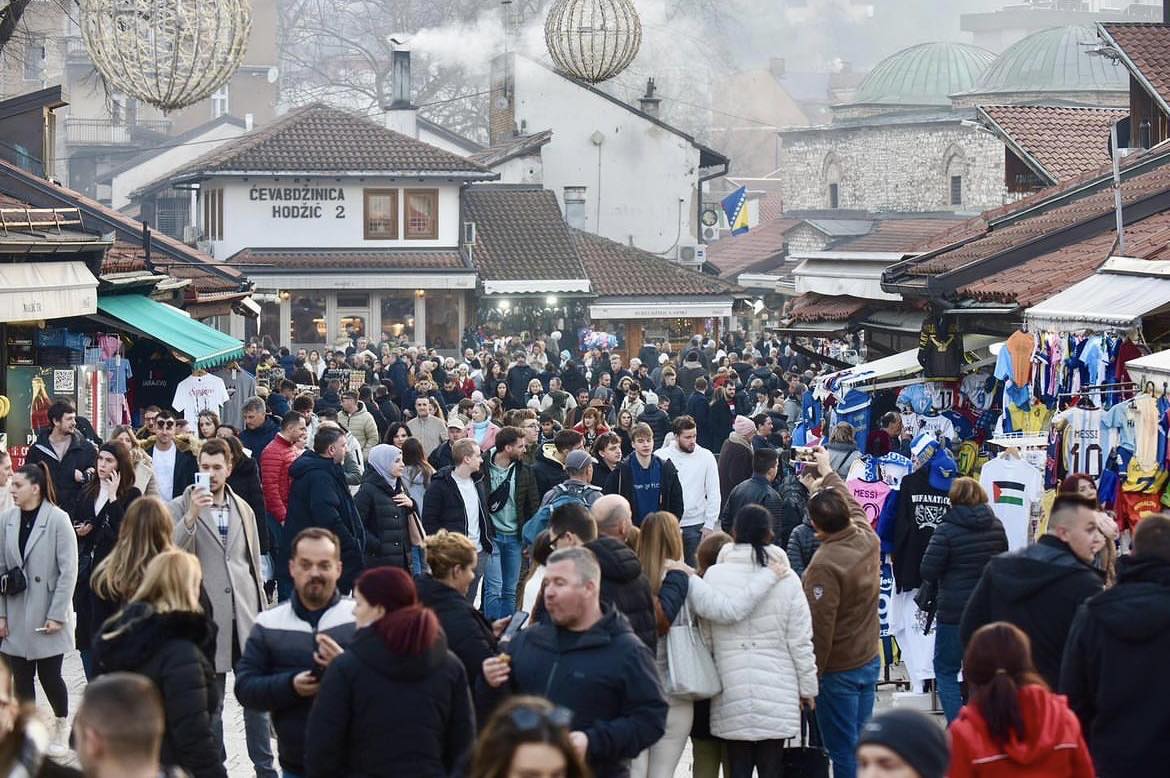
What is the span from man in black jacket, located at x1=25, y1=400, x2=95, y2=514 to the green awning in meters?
6.84

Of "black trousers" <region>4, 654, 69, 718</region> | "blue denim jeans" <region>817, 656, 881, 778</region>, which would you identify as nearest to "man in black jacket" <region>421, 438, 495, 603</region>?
"black trousers" <region>4, 654, 69, 718</region>

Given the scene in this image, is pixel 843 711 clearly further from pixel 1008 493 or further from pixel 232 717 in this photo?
pixel 232 717

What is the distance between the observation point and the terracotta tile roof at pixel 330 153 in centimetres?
4381

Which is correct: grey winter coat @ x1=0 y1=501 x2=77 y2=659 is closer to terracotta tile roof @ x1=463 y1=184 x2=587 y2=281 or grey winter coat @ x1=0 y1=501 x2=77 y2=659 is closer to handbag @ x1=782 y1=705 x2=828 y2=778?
handbag @ x1=782 y1=705 x2=828 y2=778

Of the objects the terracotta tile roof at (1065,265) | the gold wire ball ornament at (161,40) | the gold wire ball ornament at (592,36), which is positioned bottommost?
the terracotta tile roof at (1065,265)

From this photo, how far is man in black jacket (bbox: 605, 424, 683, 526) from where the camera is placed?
531 inches

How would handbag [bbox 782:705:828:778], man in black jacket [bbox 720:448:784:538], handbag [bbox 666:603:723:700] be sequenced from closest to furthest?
handbag [bbox 666:603:723:700] → handbag [bbox 782:705:828:778] → man in black jacket [bbox 720:448:784:538]

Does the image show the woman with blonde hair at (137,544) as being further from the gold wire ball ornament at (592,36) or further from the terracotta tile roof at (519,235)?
the terracotta tile roof at (519,235)

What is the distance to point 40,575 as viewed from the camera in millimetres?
9680

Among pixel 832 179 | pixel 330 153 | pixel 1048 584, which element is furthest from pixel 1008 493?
pixel 832 179

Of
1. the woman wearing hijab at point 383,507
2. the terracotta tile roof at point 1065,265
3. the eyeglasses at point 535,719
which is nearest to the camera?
the eyeglasses at point 535,719

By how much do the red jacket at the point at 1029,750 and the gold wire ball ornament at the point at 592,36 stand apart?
2885 centimetres

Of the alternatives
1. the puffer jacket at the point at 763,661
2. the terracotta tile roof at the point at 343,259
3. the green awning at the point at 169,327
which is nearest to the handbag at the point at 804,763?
the puffer jacket at the point at 763,661

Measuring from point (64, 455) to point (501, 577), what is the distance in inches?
119
